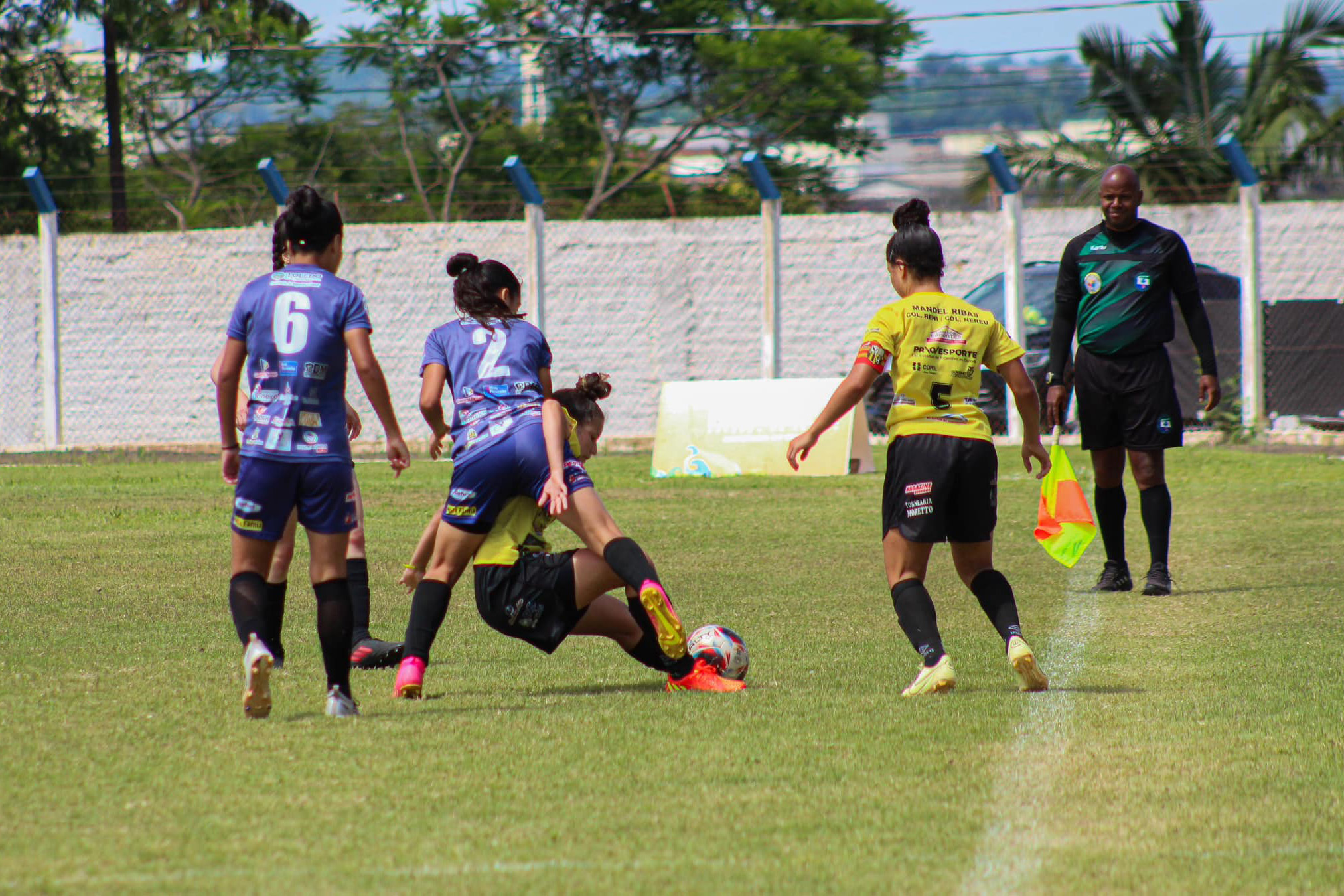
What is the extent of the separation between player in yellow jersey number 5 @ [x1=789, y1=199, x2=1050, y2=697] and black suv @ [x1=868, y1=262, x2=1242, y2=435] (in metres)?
11.0

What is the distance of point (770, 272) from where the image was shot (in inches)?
679

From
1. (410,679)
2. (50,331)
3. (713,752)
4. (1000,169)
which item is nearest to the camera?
(713,752)

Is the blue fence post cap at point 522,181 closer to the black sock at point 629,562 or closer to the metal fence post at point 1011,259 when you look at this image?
the metal fence post at point 1011,259

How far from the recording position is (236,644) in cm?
650

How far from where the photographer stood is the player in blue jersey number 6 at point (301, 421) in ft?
16.6

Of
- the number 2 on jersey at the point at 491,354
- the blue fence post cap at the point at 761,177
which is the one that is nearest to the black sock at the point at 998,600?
the number 2 on jersey at the point at 491,354

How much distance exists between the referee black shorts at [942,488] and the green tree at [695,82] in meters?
27.0

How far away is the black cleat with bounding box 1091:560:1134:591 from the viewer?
8055mm

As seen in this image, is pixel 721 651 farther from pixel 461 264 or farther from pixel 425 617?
pixel 461 264

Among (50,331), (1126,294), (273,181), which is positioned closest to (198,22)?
(50,331)

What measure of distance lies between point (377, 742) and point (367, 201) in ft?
85.5

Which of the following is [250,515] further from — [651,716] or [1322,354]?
[1322,354]

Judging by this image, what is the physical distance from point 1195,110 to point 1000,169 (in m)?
15.3

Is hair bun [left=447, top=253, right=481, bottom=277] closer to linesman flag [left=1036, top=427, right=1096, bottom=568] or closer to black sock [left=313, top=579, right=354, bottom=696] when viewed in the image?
black sock [left=313, top=579, right=354, bottom=696]
